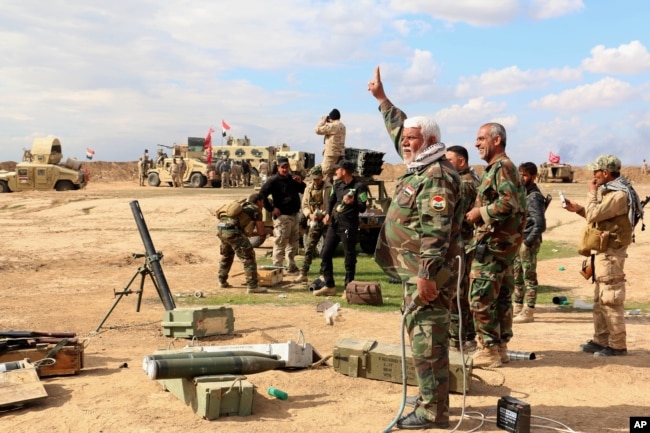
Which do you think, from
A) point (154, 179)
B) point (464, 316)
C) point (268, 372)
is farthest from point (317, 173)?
point (154, 179)

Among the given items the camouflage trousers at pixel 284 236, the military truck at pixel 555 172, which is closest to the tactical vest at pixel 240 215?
the camouflage trousers at pixel 284 236

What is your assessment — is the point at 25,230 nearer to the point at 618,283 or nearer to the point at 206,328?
the point at 206,328

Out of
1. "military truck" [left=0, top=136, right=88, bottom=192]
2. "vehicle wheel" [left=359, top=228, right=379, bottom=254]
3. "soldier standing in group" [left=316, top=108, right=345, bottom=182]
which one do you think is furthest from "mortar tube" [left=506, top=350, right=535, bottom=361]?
"military truck" [left=0, top=136, right=88, bottom=192]

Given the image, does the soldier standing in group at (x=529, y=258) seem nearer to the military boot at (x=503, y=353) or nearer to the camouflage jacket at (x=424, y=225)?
the military boot at (x=503, y=353)

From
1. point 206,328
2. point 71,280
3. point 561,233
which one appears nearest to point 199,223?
point 71,280

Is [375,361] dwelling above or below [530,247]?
below

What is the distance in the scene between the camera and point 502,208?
6.34 metres

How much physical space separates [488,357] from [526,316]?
2862 mm

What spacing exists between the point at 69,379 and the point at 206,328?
195cm

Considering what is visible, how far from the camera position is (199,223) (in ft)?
70.6

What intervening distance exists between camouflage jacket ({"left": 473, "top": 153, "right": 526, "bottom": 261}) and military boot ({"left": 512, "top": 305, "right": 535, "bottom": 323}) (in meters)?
2.88

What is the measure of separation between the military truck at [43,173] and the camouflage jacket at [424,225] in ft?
108

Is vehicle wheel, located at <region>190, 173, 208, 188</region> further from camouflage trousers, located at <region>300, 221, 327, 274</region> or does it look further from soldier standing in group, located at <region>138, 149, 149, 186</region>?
camouflage trousers, located at <region>300, 221, 327, 274</region>

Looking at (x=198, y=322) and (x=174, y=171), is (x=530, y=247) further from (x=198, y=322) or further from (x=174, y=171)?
(x=174, y=171)
